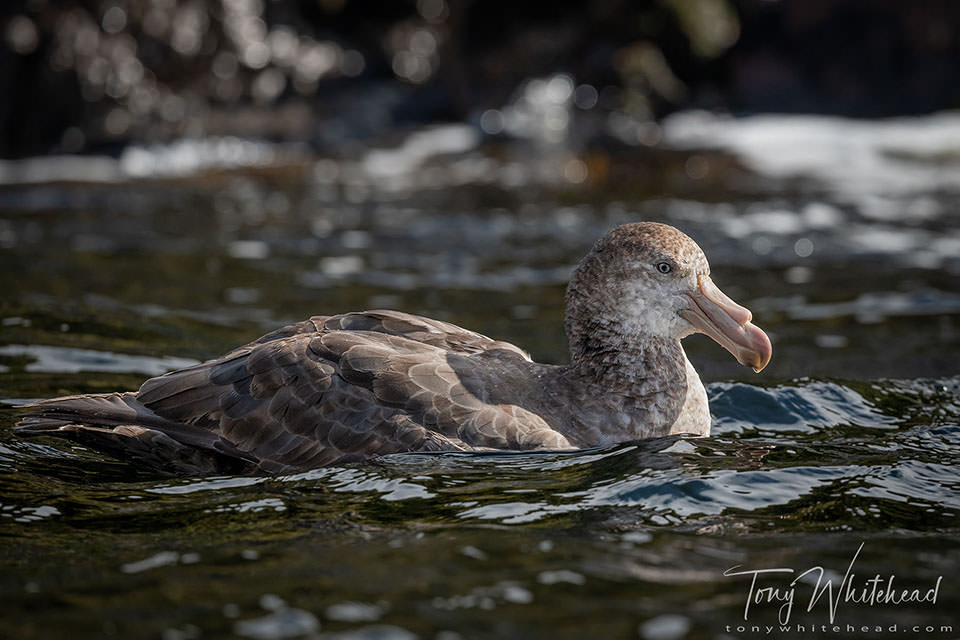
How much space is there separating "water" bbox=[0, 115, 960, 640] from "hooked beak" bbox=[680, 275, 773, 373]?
1.51ft

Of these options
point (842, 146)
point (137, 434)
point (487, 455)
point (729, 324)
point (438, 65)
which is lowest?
point (487, 455)

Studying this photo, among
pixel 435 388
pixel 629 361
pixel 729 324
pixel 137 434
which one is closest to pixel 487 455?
pixel 435 388

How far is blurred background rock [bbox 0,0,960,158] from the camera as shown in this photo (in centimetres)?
1662

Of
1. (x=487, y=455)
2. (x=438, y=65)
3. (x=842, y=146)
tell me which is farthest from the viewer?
(x=438, y=65)

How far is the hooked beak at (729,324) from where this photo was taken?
18.7ft

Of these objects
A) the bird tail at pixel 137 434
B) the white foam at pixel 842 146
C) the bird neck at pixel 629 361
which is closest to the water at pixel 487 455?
the bird tail at pixel 137 434

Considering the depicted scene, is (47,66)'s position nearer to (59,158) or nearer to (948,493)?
(59,158)

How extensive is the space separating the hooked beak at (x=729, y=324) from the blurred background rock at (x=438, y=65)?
39.3 feet

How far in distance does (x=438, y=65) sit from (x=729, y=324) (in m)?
14.7
